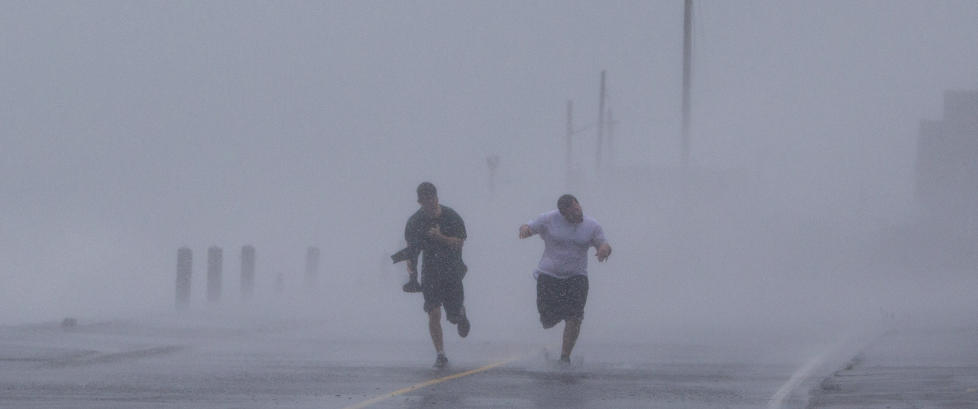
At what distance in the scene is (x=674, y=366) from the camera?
56.0 ft

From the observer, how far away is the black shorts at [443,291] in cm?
1725

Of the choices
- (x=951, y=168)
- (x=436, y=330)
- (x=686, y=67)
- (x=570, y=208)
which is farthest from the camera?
(x=951, y=168)

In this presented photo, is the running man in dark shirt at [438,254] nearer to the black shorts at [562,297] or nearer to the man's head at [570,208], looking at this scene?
the black shorts at [562,297]

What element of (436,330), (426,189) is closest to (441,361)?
(436,330)

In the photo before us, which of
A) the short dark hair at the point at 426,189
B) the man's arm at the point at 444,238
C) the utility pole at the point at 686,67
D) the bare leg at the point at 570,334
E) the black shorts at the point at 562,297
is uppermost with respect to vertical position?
the utility pole at the point at 686,67

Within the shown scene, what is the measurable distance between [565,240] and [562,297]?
0.47 m

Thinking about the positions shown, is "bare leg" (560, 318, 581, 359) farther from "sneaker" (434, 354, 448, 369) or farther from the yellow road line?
"sneaker" (434, 354, 448, 369)

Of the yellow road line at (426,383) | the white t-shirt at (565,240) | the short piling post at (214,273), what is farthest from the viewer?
the short piling post at (214,273)

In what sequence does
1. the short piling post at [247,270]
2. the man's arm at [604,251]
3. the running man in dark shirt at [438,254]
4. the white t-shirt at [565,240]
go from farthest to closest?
the short piling post at [247,270] → the running man in dark shirt at [438,254] → the white t-shirt at [565,240] → the man's arm at [604,251]

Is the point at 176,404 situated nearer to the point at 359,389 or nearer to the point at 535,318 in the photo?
the point at 359,389

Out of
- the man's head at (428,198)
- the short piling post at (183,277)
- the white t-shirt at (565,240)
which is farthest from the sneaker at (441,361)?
the short piling post at (183,277)

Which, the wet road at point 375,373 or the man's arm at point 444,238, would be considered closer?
the wet road at point 375,373

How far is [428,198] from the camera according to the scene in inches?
674

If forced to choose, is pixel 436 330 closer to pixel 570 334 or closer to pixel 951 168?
pixel 570 334
